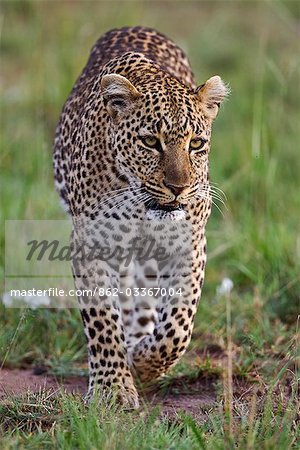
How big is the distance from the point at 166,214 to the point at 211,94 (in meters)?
0.72

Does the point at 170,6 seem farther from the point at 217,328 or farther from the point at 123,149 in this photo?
the point at 123,149

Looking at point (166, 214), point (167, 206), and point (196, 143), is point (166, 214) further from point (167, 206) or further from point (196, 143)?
point (196, 143)

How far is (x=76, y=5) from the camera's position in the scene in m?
14.5

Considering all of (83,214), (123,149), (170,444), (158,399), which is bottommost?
(158,399)

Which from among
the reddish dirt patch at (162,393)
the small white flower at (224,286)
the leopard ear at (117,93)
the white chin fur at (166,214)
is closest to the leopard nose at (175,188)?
the white chin fur at (166,214)

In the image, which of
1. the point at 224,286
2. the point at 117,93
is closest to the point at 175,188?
the point at 117,93

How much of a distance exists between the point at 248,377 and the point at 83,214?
129 cm

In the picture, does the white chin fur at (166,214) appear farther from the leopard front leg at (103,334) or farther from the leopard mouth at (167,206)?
the leopard front leg at (103,334)

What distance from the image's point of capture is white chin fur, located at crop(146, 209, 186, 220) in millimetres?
5988

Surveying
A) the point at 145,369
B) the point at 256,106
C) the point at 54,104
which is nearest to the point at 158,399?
the point at 145,369

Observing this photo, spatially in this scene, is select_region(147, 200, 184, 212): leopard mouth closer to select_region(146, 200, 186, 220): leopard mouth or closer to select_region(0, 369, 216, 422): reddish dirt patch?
select_region(146, 200, 186, 220): leopard mouth

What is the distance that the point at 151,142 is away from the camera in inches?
235

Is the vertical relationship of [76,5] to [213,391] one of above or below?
above

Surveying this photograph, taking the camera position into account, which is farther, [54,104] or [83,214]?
[54,104]
